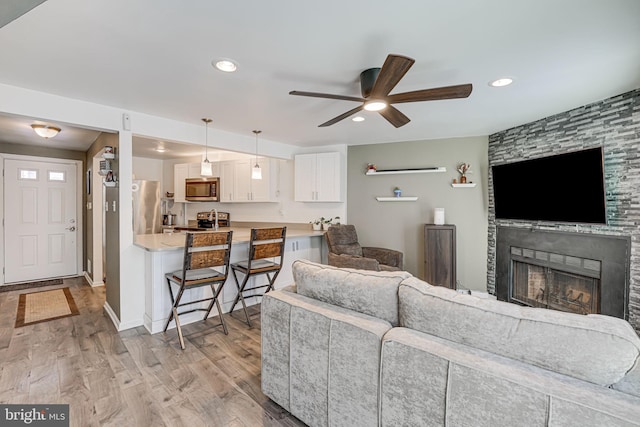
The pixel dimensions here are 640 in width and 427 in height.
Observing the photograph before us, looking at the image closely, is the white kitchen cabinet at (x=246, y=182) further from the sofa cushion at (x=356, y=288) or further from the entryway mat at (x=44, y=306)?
the sofa cushion at (x=356, y=288)

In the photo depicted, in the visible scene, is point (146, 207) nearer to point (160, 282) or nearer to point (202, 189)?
point (202, 189)

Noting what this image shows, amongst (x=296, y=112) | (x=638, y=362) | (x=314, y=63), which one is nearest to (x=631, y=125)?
(x=638, y=362)

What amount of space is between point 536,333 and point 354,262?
9.25ft

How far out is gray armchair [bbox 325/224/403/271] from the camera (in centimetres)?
418

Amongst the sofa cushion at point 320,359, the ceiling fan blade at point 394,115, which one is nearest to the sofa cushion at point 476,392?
the sofa cushion at point 320,359

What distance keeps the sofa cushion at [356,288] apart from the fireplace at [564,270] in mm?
2689

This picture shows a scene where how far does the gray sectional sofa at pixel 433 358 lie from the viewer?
1.00 m

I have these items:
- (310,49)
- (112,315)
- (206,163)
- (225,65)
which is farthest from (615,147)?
(112,315)

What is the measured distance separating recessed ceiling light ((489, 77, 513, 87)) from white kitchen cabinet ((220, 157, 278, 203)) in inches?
141

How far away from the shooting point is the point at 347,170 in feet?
16.9

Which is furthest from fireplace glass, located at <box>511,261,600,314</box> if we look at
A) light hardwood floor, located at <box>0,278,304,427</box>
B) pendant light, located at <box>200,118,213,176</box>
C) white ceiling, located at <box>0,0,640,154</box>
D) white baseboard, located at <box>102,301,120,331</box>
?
white baseboard, located at <box>102,301,120,331</box>

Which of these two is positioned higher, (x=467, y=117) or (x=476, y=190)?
(x=467, y=117)

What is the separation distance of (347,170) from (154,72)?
3.36 m

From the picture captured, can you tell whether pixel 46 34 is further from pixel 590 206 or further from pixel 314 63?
pixel 590 206
